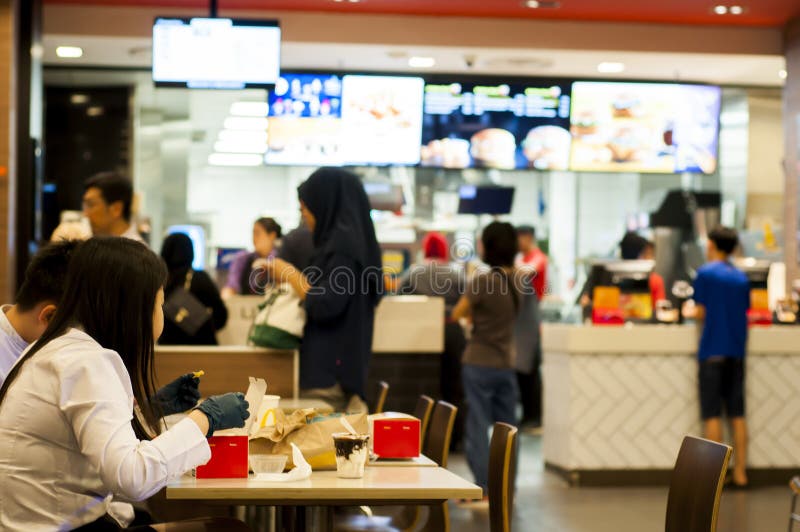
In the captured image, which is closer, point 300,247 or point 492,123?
point 300,247

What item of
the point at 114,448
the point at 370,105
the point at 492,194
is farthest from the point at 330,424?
the point at 492,194

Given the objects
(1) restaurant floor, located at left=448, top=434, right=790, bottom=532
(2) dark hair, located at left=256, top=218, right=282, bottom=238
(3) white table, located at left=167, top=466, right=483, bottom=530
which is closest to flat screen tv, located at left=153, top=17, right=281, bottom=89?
(2) dark hair, located at left=256, top=218, right=282, bottom=238

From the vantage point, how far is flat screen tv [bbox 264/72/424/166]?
9.27 metres

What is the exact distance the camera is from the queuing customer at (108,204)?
5160 millimetres

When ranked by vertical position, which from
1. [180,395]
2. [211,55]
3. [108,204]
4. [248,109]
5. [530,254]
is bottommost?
[180,395]

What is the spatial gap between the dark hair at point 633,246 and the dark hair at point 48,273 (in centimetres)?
722

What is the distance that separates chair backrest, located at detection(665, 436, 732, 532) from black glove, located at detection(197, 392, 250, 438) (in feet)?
3.66

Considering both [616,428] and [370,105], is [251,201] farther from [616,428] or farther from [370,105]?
[616,428]

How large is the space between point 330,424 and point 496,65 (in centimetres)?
663

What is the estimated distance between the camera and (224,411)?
2.56 metres

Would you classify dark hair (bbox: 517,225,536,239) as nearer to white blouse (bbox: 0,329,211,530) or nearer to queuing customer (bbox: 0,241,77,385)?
queuing customer (bbox: 0,241,77,385)

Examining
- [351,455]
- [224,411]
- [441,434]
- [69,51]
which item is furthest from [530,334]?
[224,411]

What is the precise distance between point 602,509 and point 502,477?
11.1 ft

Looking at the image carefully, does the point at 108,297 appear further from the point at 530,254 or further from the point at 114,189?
the point at 530,254
